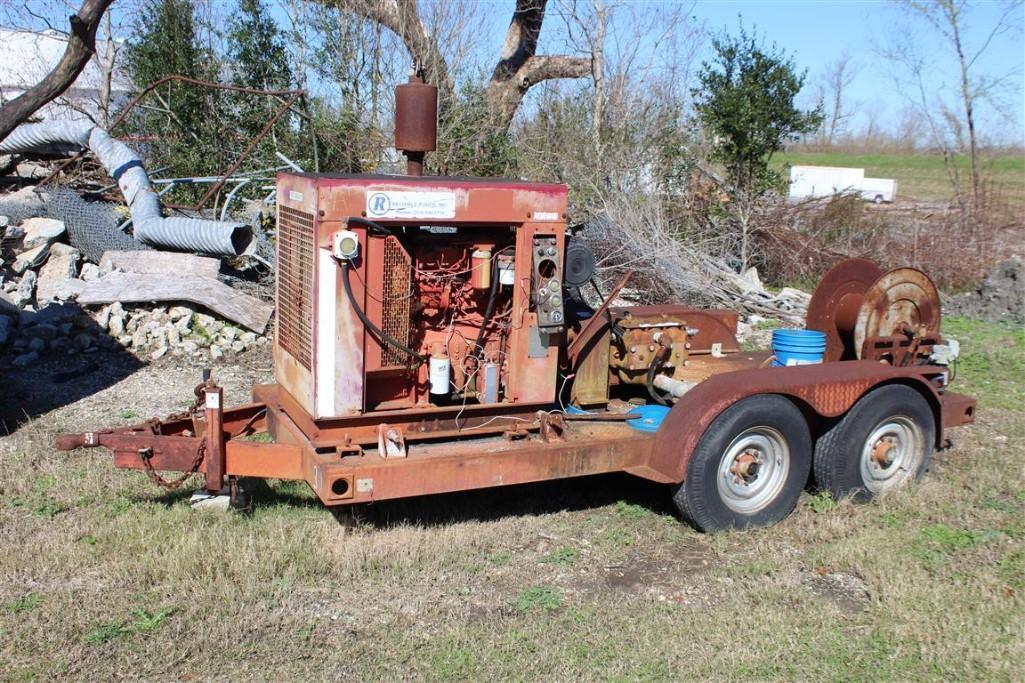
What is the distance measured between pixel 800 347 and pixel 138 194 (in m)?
7.62

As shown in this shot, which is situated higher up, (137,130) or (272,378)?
(137,130)

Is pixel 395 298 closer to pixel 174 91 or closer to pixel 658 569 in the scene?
pixel 658 569

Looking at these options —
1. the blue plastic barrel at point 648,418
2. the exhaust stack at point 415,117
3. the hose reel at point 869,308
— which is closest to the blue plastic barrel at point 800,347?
the hose reel at point 869,308

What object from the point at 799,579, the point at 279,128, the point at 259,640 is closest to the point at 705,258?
the point at 279,128

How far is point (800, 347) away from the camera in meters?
6.44

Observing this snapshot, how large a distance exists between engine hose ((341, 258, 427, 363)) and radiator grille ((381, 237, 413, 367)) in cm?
4

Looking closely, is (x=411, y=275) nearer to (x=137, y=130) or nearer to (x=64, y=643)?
(x=64, y=643)

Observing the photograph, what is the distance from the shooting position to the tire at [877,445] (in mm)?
5930

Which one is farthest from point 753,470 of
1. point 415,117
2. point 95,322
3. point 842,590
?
point 95,322

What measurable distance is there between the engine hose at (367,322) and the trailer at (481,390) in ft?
0.04

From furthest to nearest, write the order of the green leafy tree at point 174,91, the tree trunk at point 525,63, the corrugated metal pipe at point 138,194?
the tree trunk at point 525,63, the green leafy tree at point 174,91, the corrugated metal pipe at point 138,194

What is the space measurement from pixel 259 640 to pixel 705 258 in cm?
947

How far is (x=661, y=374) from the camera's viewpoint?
6.33 m

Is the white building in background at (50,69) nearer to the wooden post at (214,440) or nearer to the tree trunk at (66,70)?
the tree trunk at (66,70)
